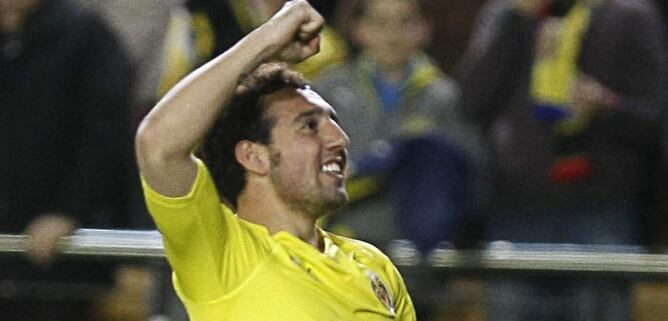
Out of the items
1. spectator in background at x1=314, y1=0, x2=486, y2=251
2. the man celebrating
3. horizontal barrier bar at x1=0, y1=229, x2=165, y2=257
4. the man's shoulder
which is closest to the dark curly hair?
the man celebrating

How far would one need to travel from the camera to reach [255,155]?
476cm

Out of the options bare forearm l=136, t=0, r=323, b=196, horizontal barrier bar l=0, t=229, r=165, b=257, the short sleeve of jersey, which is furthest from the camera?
horizontal barrier bar l=0, t=229, r=165, b=257

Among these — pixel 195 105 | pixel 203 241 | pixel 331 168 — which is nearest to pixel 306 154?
pixel 331 168

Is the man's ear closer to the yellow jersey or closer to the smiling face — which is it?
the smiling face

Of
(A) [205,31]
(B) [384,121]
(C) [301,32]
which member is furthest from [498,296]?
(C) [301,32]

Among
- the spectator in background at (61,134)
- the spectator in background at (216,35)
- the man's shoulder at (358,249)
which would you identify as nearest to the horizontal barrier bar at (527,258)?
the spectator in background at (61,134)

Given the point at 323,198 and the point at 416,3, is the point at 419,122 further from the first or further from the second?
the point at 323,198

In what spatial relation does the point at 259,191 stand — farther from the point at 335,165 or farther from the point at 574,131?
the point at 574,131

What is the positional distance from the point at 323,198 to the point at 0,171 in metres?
2.28

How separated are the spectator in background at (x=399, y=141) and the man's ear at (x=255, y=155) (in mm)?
1521

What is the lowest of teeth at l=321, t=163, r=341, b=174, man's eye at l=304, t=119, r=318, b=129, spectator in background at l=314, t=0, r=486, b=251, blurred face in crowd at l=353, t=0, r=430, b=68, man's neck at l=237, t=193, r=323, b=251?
spectator in background at l=314, t=0, r=486, b=251

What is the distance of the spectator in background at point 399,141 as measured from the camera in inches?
247

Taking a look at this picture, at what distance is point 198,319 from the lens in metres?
4.46

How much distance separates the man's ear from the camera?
475 centimetres
